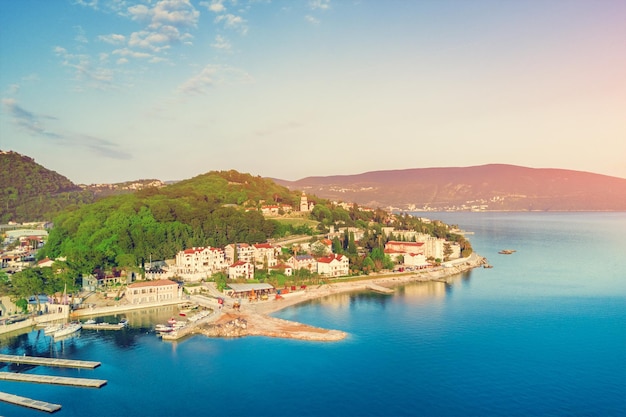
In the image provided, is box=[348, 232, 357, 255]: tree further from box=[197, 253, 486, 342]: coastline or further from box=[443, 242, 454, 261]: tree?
box=[443, 242, 454, 261]: tree

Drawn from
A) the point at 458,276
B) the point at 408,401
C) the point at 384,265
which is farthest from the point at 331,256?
the point at 408,401

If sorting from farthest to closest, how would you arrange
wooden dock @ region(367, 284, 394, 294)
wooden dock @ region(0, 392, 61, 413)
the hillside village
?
wooden dock @ region(367, 284, 394, 294) → the hillside village → wooden dock @ region(0, 392, 61, 413)

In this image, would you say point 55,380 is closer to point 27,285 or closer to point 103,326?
point 103,326

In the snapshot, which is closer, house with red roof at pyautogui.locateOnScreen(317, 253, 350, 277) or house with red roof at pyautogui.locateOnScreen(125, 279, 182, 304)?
house with red roof at pyautogui.locateOnScreen(125, 279, 182, 304)

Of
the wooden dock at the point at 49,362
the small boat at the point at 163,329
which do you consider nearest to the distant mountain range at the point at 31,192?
the small boat at the point at 163,329

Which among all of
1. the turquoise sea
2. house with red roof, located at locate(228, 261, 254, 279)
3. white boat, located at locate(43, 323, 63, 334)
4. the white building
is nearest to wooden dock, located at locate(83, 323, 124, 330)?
the turquoise sea

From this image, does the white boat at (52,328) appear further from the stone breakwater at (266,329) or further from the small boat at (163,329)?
the stone breakwater at (266,329)

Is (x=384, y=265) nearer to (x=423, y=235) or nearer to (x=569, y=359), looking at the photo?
(x=423, y=235)

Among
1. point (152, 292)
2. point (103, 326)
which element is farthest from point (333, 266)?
point (103, 326)
